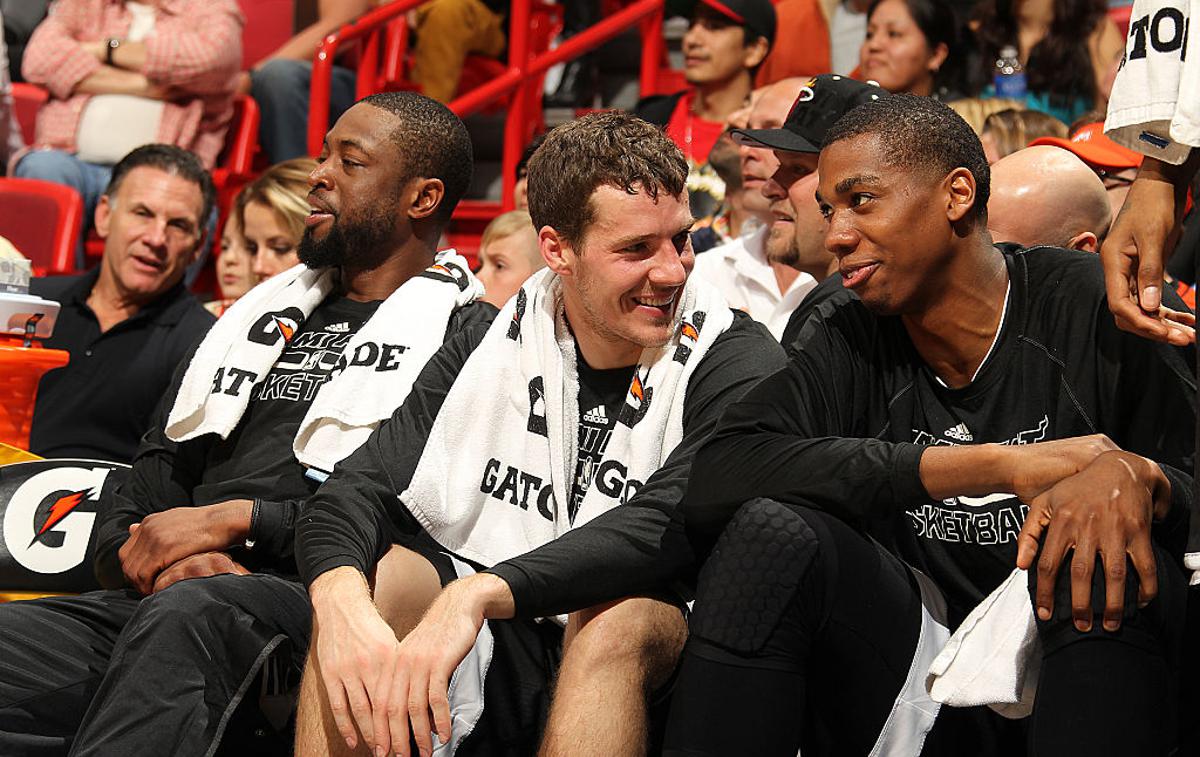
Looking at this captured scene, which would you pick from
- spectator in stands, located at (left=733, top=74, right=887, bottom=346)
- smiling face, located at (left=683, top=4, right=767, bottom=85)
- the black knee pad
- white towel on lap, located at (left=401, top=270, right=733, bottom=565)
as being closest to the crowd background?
smiling face, located at (left=683, top=4, right=767, bottom=85)

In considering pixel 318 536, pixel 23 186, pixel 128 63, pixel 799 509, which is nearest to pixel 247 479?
pixel 318 536

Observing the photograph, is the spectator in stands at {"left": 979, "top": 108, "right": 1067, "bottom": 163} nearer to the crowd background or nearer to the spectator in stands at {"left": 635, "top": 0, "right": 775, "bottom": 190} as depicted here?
the crowd background

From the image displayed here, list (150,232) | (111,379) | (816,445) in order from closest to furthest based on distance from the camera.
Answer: (816,445) → (111,379) → (150,232)

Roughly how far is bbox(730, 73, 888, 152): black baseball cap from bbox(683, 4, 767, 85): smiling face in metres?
2.21

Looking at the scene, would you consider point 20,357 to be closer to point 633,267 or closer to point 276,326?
point 276,326

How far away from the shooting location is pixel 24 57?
628 cm

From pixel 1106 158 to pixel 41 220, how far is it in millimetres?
3961

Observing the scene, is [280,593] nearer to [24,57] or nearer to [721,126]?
[721,126]

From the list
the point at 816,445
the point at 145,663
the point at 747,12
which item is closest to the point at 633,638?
the point at 816,445

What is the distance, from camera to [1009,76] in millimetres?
5555

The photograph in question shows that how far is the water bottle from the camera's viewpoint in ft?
18.1

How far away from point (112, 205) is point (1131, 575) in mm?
3439

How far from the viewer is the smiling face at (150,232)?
419 centimetres

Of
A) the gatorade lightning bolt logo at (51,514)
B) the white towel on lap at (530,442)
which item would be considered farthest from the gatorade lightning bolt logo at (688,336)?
the gatorade lightning bolt logo at (51,514)
